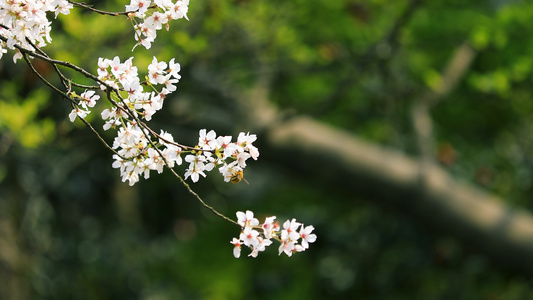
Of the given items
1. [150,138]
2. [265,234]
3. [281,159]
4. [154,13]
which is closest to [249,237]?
[265,234]

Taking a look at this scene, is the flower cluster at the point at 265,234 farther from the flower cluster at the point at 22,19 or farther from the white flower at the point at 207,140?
the flower cluster at the point at 22,19

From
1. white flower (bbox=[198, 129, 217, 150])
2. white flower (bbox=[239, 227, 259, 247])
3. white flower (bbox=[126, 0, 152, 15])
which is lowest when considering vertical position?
white flower (bbox=[239, 227, 259, 247])

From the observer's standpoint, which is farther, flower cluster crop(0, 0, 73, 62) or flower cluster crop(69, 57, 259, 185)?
flower cluster crop(69, 57, 259, 185)

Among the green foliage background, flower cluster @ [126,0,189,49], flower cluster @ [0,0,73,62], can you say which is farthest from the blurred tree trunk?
flower cluster @ [0,0,73,62]

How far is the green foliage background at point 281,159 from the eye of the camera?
13.9 ft

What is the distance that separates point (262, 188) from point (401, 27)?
3744mm

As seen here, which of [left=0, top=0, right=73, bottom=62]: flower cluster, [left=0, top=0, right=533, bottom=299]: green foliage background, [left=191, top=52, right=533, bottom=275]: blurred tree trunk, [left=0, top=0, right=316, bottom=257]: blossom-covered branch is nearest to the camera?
[left=0, top=0, right=73, bottom=62]: flower cluster

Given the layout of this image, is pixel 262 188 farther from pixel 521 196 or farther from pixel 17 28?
pixel 17 28

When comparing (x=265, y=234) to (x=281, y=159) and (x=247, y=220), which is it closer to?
(x=247, y=220)

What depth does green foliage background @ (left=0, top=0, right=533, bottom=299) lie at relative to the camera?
423 centimetres

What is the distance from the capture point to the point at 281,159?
4953 millimetres

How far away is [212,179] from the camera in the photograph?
7.80 m

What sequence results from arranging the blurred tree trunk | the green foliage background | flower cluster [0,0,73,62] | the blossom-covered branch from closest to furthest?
flower cluster [0,0,73,62], the blossom-covered branch, the green foliage background, the blurred tree trunk

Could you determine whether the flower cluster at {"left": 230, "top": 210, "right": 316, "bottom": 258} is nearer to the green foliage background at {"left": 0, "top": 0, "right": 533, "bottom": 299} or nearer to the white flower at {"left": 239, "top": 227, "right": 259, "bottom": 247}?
the white flower at {"left": 239, "top": 227, "right": 259, "bottom": 247}
